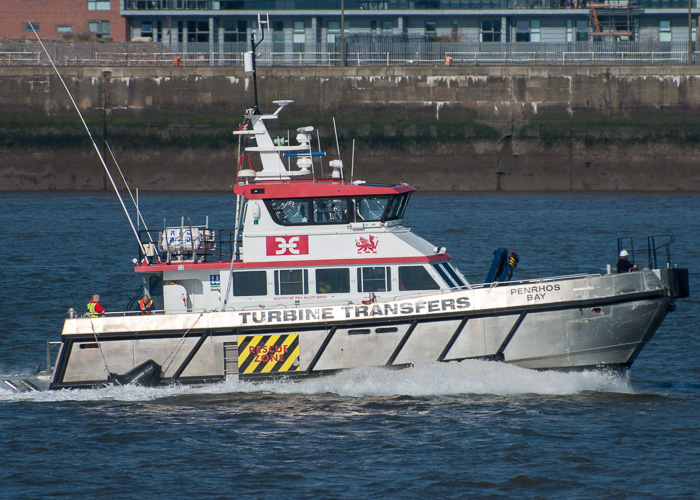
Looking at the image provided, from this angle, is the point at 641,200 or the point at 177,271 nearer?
the point at 177,271

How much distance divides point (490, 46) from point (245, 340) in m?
37.9

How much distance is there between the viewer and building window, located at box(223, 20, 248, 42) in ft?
201

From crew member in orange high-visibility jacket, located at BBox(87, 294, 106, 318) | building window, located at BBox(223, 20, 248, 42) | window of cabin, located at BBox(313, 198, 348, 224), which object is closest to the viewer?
crew member in orange high-visibility jacket, located at BBox(87, 294, 106, 318)

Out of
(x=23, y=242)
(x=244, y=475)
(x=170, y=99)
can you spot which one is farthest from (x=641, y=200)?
(x=244, y=475)

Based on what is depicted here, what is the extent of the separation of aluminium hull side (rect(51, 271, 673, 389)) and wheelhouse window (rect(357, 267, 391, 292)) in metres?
0.73

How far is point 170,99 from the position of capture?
44250 mm

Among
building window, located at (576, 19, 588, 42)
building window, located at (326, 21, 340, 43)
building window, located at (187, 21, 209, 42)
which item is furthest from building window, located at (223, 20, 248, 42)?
building window, located at (576, 19, 588, 42)

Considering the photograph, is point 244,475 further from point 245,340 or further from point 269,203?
point 269,203

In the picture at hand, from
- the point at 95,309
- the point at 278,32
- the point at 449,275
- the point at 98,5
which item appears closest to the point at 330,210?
the point at 449,275

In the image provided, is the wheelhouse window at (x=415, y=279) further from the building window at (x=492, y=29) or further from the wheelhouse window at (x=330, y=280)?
the building window at (x=492, y=29)

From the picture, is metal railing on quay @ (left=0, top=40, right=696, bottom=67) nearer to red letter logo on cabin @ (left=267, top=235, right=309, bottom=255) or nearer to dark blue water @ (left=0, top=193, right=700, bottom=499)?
dark blue water @ (left=0, top=193, right=700, bottom=499)

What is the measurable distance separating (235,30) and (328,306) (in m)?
49.7

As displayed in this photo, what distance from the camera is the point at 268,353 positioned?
51.0 feet

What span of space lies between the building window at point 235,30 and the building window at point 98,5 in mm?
8386
